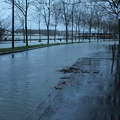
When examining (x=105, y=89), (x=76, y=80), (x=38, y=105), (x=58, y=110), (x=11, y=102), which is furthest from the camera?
(x=76, y=80)

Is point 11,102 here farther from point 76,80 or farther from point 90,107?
point 76,80

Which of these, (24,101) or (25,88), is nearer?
(24,101)

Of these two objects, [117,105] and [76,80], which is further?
[76,80]

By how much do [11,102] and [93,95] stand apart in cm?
227

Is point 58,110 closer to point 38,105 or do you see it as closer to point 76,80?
point 38,105

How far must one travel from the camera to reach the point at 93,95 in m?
8.82

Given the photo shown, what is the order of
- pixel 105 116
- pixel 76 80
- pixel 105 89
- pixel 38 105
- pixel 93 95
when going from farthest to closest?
pixel 76 80 < pixel 105 89 < pixel 93 95 < pixel 38 105 < pixel 105 116

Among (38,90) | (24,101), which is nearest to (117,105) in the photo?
(24,101)

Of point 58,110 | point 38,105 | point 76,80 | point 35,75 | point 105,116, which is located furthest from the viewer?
point 35,75

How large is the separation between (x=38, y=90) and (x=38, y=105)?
2.29m

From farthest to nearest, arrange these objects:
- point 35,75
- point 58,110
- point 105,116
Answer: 1. point 35,75
2. point 58,110
3. point 105,116

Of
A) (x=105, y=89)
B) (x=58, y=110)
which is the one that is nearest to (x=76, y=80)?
(x=105, y=89)

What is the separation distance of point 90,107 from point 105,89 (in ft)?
8.34

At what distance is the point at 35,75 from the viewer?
13695 millimetres
